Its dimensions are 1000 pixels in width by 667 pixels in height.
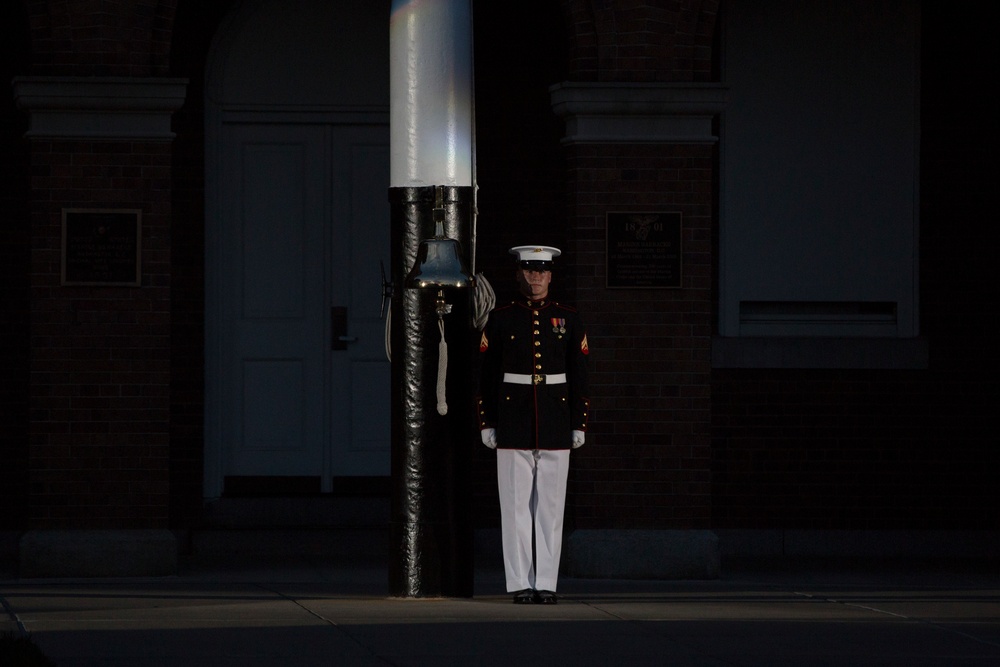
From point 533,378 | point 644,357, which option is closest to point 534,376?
point 533,378

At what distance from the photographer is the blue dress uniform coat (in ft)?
31.7

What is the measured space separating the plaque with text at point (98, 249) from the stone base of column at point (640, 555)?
3.13 metres

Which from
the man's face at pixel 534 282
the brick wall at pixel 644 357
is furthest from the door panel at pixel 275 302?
the man's face at pixel 534 282

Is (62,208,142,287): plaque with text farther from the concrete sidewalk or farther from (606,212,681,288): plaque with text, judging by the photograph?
(606,212,681,288): plaque with text

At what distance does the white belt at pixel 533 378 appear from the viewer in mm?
9703

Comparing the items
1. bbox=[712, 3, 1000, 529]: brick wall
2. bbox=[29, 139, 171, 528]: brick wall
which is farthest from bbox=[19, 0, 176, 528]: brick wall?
bbox=[712, 3, 1000, 529]: brick wall

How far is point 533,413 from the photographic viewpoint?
31.7 feet

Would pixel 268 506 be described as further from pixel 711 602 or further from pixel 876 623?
pixel 876 623

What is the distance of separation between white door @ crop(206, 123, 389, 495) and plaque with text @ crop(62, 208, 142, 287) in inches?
66.6

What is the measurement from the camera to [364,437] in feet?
42.5

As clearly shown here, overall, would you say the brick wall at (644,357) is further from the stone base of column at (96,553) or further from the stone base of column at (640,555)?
the stone base of column at (96,553)

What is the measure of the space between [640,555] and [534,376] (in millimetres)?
1991

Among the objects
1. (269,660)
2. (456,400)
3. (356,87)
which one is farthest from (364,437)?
(269,660)

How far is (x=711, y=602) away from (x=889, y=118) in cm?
445
